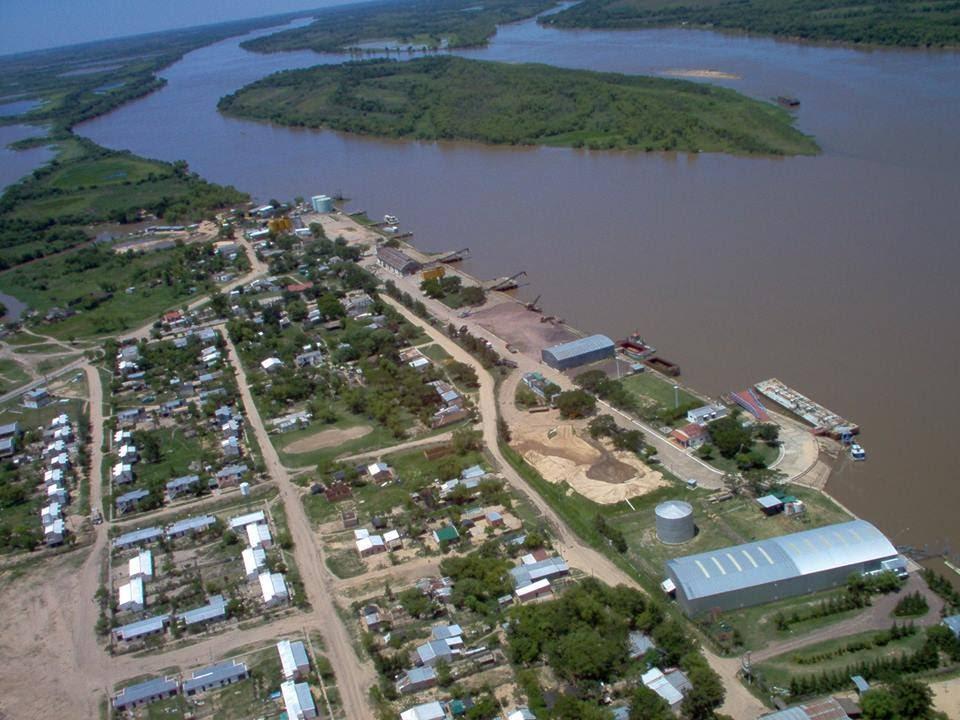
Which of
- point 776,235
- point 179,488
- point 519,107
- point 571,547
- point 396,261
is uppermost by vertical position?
point 519,107

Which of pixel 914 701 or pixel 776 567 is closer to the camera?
pixel 914 701

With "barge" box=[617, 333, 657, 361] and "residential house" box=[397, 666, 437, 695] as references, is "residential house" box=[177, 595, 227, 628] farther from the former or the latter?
"barge" box=[617, 333, 657, 361]

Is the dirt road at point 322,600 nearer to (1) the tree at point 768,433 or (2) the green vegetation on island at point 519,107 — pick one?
(1) the tree at point 768,433

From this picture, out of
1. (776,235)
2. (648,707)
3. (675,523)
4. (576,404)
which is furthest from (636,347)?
(648,707)

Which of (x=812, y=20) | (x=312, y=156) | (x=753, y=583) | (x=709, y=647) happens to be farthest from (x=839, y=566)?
(x=812, y=20)

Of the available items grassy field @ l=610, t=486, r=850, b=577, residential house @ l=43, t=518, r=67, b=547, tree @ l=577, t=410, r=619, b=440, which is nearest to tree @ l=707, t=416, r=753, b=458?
grassy field @ l=610, t=486, r=850, b=577

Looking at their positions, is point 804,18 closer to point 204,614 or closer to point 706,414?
point 706,414
